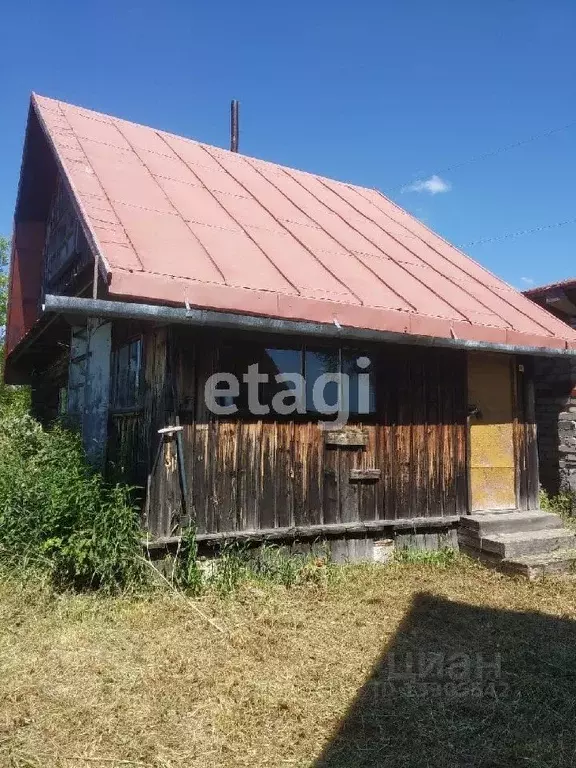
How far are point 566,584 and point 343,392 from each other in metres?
3.09

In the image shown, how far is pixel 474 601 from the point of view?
540cm

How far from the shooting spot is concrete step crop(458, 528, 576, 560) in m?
6.48

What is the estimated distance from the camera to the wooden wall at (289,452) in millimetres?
5562

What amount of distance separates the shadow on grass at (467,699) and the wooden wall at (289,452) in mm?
1854

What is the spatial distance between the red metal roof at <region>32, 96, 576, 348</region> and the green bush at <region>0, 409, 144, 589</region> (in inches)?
77.2

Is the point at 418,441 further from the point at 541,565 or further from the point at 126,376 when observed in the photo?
the point at 126,376

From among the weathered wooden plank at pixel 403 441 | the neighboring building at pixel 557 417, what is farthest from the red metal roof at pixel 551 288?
the weathered wooden plank at pixel 403 441

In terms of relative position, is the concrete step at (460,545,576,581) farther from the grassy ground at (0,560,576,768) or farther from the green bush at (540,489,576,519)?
the green bush at (540,489,576,519)

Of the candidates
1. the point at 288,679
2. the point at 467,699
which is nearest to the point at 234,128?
the point at 288,679

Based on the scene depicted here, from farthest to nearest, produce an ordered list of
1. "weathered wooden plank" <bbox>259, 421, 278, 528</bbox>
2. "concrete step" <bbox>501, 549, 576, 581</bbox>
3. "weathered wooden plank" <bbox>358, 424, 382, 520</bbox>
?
1. "weathered wooden plank" <bbox>358, 424, 382, 520</bbox>
2. "concrete step" <bbox>501, 549, 576, 581</bbox>
3. "weathered wooden plank" <bbox>259, 421, 278, 528</bbox>

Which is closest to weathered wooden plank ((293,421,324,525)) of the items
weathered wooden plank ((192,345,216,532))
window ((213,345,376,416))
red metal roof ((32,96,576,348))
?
window ((213,345,376,416))

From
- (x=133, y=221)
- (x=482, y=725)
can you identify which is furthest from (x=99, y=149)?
(x=482, y=725)

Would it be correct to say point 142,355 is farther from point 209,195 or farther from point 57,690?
point 57,690

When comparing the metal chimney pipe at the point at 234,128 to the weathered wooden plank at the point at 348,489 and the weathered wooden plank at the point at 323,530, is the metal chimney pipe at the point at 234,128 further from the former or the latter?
the weathered wooden plank at the point at 323,530
